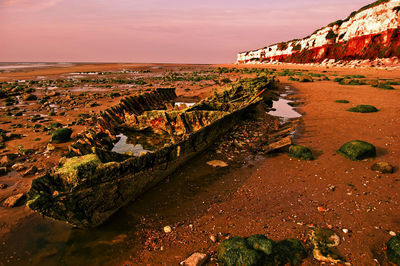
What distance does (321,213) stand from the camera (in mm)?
5250

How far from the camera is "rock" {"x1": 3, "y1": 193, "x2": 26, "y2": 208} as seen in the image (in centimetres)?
557

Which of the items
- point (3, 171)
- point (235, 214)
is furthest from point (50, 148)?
point (235, 214)

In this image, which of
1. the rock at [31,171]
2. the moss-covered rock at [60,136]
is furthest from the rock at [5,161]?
the moss-covered rock at [60,136]

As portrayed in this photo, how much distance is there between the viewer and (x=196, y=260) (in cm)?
408

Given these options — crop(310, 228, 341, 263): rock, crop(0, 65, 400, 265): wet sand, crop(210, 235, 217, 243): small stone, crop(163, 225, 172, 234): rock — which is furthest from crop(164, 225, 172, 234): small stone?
crop(310, 228, 341, 263): rock

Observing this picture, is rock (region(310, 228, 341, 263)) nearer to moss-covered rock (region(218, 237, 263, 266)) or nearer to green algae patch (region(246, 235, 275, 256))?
green algae patch (region(246, 235, 275, 256))

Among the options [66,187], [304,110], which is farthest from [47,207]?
[304,110]

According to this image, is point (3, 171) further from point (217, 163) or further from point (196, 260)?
point (217, 163)

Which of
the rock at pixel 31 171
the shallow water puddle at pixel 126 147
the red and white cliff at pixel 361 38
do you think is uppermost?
the red and white cliff at pixel 361 38

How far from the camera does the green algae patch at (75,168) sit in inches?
173

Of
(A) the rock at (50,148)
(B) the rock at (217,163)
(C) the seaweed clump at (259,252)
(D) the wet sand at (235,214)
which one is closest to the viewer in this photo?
(C) the seaweed clump at (259,252)

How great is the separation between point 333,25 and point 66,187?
81.1m

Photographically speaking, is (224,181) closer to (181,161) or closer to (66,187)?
(181,161)

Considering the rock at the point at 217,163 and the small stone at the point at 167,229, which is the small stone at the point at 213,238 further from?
the rock at the point at 217,163
